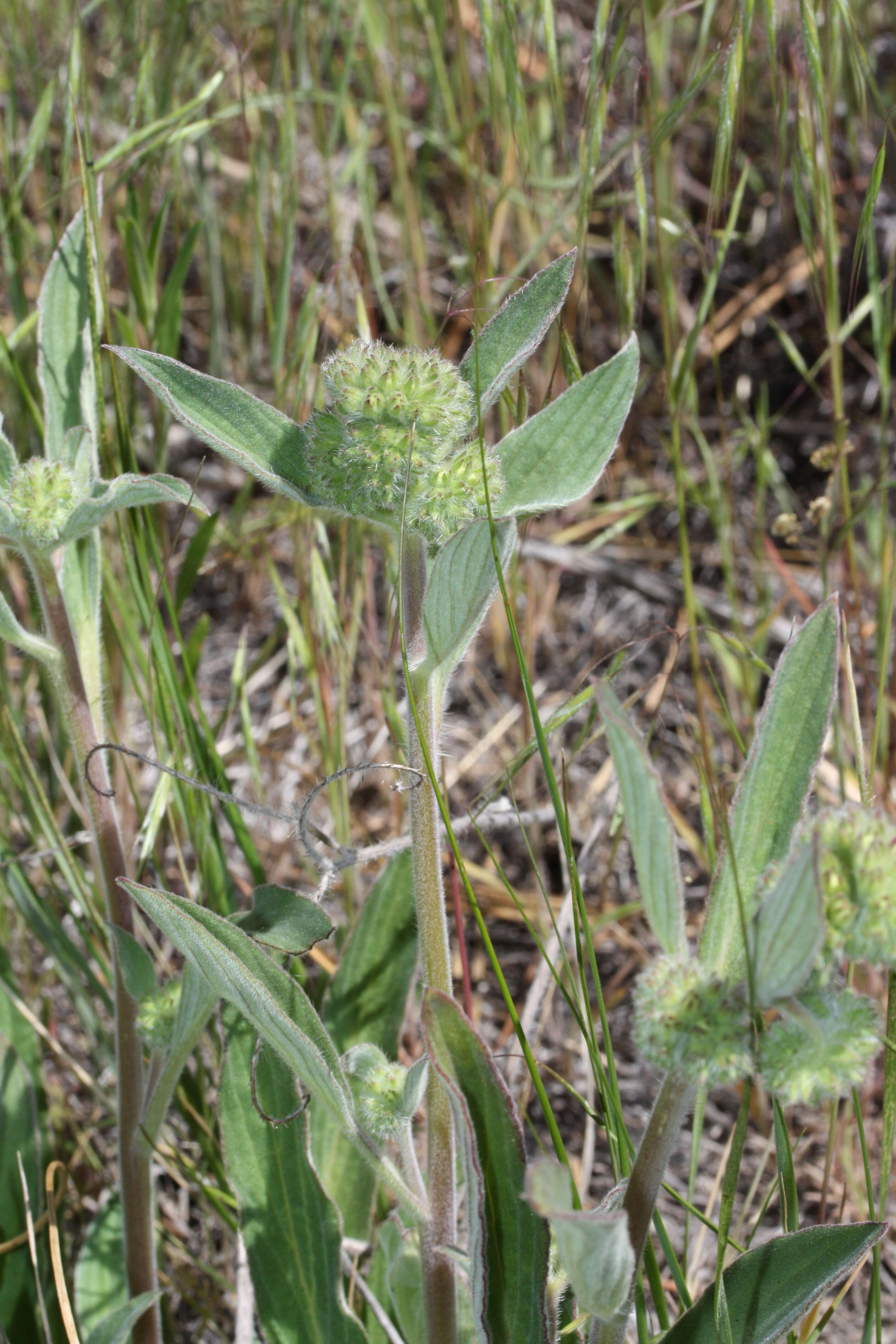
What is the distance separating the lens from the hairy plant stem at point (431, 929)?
1213 millimetres

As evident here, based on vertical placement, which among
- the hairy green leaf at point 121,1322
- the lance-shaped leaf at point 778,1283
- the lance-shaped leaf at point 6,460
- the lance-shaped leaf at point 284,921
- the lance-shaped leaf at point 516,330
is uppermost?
the lance-shaped leaf at point 516,330

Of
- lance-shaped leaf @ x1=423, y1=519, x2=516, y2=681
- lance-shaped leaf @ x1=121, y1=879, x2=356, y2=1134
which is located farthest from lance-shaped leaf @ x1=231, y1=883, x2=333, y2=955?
lance-shaped leaf @ x1=423, y1=519, x2=516, y2=681

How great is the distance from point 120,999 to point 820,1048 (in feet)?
3.20

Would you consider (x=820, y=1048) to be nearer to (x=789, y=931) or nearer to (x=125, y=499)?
(x=789, y=931)

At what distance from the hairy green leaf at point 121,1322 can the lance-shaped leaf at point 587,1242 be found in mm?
659

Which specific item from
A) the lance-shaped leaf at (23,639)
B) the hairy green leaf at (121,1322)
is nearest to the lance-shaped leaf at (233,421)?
the lance-shaped leaf at (23,639)

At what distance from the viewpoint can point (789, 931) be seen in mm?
863

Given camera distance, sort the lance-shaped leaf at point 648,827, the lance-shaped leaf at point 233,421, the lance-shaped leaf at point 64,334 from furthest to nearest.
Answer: the lance-shaped leaf at point 64,334 → the lance-shaped leaf at point 233,421 → the lance-shaped leaf at point 648,827

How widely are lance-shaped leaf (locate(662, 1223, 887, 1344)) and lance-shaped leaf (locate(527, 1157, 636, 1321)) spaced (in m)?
0.16

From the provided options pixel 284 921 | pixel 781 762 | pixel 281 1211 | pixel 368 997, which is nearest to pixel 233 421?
pixel 284 921

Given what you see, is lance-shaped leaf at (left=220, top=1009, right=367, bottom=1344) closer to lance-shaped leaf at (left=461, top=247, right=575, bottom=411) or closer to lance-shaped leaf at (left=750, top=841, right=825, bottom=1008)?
lance-shaped leaf at (left=750, top=841, right=825, bottom=1008)

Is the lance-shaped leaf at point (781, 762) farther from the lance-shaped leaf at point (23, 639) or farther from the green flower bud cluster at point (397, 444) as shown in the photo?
the lance-shaped leaf at point (23, 639)

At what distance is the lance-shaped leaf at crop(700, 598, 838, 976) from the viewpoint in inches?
42.3

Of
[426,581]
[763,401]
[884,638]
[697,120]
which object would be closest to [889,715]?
[763,401]
